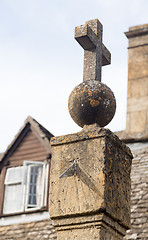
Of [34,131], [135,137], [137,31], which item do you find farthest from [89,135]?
[137,31]

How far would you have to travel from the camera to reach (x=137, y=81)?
12.0m

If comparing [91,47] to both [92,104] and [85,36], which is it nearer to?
[85,36]

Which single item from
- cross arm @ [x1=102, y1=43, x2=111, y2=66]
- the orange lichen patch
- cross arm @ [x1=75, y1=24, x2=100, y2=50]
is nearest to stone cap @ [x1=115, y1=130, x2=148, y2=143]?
cross arm @ [x1=102, y1=43, x2=111, y2=66]

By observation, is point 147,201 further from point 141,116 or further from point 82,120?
point 82,120

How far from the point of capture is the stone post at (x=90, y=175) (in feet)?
11.4

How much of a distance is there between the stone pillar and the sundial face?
7.38 meters

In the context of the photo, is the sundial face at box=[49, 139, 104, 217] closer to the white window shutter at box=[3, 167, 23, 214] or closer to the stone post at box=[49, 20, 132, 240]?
the stone post at box=[49, 20, 132, 240]

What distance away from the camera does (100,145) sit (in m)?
3.62

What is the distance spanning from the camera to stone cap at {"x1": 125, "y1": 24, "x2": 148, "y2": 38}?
12281 mm

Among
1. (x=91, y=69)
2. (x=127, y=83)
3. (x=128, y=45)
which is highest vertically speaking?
(x=128, y=45)

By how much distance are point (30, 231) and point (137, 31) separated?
5497mm

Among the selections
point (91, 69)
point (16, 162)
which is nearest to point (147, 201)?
point (16, 162)

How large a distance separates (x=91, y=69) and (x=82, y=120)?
0.51 m

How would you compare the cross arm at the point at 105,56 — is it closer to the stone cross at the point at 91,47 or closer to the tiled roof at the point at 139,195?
the stone cross at the point at 91,47
